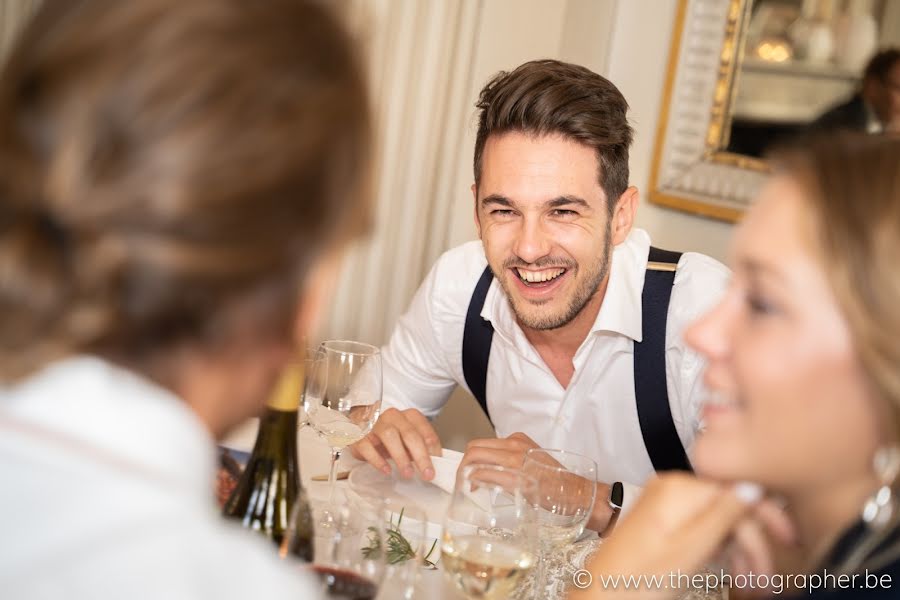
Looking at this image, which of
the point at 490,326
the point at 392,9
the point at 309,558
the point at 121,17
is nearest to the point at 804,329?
the point at 309,558

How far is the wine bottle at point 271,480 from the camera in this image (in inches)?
52.6

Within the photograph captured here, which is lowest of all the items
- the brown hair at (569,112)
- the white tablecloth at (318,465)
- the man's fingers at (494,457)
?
the white tablecloth at (318,465)

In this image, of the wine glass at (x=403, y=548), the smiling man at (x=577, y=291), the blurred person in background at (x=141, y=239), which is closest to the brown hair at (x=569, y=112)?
the smiling man at (x=577, y=291)

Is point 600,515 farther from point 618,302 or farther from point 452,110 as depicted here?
point 452,110

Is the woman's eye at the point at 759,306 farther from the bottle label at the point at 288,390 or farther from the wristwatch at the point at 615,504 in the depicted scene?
the wristwatch at the point at 615,504

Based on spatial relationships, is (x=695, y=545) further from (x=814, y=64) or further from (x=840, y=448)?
(x=814, y=64)

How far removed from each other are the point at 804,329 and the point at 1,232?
751mm

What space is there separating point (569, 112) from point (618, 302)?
1.58 ft

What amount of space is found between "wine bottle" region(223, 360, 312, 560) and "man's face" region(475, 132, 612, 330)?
1.16m

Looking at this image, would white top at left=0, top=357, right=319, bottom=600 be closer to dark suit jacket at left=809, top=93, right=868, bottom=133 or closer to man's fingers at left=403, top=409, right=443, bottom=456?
man's fingers at left=403, top=409, right=443, bottom=456

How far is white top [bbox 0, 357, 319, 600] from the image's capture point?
2.19ft

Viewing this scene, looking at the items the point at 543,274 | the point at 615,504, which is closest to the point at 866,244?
the point at 615,504

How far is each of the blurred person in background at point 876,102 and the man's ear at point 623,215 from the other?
120cm

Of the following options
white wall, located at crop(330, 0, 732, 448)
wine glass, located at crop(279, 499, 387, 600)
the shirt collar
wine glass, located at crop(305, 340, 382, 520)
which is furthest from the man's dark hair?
wine glass, located at crop(279, 499, 387, 600)
